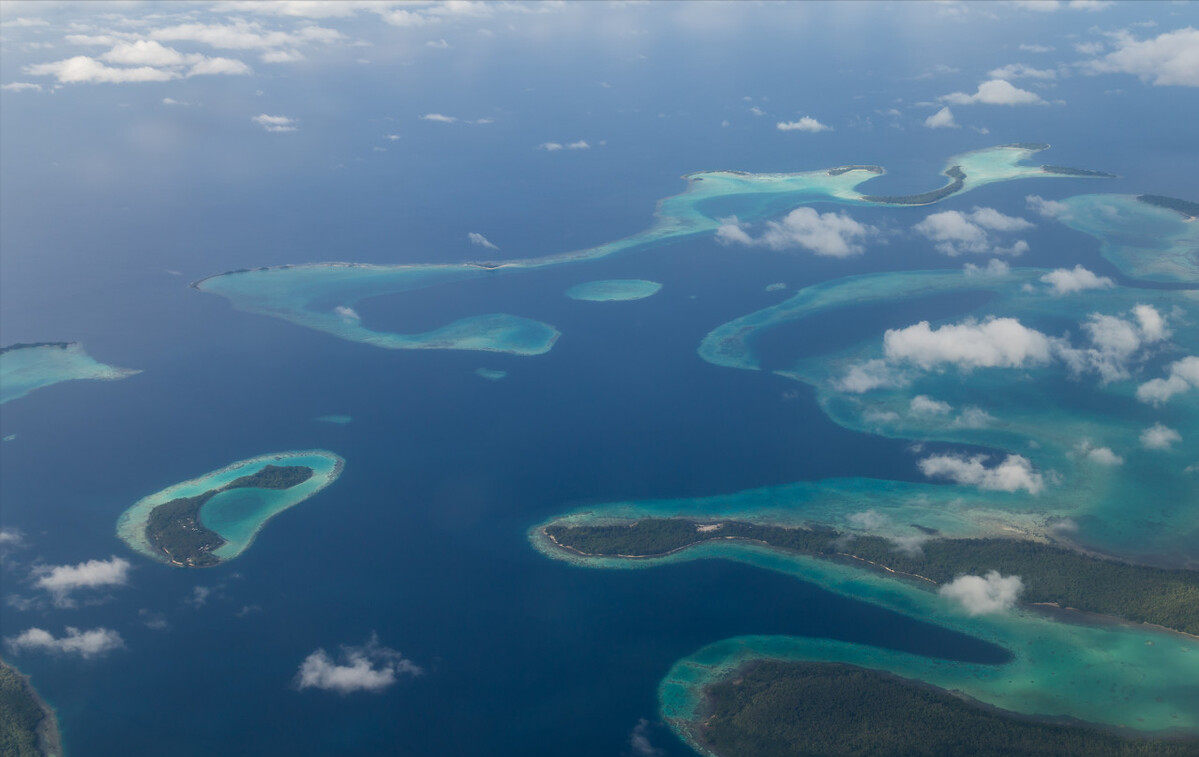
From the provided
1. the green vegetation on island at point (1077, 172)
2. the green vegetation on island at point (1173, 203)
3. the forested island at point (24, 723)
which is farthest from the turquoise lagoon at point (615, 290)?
the green vegetation on island at point (1077, 172)

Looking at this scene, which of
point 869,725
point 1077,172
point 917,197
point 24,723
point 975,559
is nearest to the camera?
point 869,725

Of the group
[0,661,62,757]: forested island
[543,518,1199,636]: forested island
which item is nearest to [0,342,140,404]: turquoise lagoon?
[0,661,62,757]: forested island

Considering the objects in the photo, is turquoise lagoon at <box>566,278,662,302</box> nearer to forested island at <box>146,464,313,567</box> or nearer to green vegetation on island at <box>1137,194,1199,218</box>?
forested island at <box>146,464,313,567</box>

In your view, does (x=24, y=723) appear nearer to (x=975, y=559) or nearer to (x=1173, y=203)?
(x=975, y=559)

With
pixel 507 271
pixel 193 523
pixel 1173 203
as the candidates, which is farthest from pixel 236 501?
pixel 1173 203

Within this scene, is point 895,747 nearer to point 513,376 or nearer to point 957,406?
point 957,406

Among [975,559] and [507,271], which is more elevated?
[507,271]

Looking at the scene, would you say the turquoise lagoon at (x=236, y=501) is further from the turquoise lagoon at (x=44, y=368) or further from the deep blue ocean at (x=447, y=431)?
the turquoise lagoon at (x=44, y=368)
